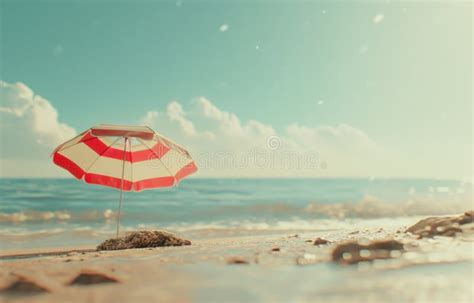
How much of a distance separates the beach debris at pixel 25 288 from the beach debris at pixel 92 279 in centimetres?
22

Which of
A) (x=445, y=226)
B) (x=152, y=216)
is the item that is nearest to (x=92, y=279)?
(x=445, y=226)

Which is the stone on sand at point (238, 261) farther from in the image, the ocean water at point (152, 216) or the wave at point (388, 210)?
the wave at point (388, 210)

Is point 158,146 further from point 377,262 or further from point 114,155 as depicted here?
point 377,262

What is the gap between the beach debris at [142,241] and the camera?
6.11 metres

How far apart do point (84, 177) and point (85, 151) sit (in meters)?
0.47

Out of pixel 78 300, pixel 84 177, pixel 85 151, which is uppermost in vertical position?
pixel 85 151

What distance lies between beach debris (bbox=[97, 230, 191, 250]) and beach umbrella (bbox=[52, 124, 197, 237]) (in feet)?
1.32

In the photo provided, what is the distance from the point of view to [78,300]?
7.54 ft

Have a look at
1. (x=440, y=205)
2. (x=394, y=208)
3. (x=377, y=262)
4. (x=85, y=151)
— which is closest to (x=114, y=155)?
(x=85, y=151)

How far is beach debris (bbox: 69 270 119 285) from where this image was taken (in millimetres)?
2625

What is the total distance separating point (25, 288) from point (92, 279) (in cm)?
40

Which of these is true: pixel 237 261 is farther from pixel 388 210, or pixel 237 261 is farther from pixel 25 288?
pixel 388 210

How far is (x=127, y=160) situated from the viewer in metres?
7.03

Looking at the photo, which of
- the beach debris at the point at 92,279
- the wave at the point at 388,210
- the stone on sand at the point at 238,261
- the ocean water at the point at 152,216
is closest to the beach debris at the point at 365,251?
the stone on sand at the point at 238,261
